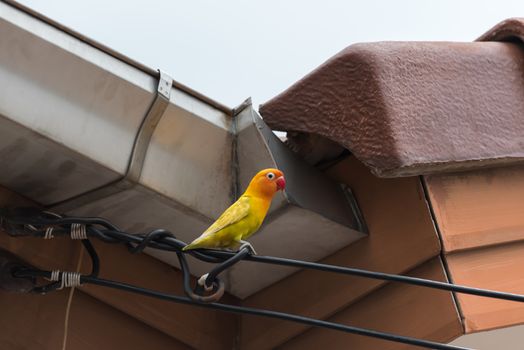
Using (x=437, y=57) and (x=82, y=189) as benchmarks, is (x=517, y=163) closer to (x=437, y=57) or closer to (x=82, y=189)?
(x=437, y=57)

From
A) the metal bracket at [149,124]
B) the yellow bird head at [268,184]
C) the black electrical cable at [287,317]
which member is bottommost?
the black electrical cable at [287,317]

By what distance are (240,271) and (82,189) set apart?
0.51 meters

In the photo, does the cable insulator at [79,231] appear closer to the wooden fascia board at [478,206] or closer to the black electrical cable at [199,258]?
the black electrical cable at [199,258]

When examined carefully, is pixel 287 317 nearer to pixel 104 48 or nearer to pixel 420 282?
pixel 420 282

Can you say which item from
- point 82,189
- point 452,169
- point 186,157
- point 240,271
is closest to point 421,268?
point 452,169

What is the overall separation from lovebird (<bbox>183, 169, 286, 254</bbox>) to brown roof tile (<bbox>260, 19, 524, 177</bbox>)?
0.25m

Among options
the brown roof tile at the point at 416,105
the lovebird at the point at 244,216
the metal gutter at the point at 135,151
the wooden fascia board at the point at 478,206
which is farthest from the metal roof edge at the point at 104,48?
the wooden fascia board at the point at 478,206

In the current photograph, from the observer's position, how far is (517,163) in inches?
76.7

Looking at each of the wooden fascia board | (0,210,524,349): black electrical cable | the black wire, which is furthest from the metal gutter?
the black wire

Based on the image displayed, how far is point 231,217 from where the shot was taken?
5.09 feet

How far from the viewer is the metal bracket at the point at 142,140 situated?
1.72 metres

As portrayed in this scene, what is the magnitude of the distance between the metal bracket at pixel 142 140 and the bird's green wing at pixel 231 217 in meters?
0.27

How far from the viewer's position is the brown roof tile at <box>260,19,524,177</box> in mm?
1712

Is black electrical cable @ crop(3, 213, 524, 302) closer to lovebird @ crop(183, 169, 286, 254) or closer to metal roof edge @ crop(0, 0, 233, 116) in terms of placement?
lovebird @ crop(183, 169, 286, 254)
